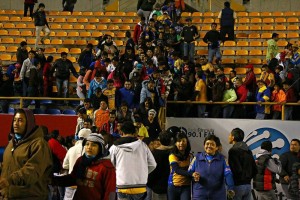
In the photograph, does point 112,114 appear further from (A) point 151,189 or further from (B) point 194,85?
(A) point 151,189

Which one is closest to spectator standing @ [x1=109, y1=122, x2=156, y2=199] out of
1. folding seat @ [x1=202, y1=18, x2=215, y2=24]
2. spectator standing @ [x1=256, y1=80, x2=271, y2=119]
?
spectator standing @ [x1=256, y1=80, x2=271, y2=119]

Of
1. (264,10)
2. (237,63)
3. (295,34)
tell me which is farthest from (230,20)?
(264,10)

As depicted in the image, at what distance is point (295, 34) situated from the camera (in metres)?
26.5

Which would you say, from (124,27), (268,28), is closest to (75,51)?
(124,27)

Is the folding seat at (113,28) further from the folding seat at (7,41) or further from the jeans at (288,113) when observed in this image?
the jeans at (288,113)

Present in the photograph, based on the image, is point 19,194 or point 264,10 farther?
point 264,10

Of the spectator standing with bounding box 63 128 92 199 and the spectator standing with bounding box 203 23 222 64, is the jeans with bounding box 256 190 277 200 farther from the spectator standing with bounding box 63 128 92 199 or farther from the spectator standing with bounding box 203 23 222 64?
the spectator standing with bounding box 203 23 222 64

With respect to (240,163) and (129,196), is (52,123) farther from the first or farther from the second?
(129,196)

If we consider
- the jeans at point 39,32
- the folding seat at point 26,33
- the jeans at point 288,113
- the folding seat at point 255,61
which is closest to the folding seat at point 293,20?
the folding seat at point 255,61

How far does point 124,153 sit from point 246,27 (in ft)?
57.5

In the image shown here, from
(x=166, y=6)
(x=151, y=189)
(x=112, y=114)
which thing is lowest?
(x=151, y=189)

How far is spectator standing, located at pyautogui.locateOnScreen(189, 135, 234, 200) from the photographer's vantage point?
425 inches

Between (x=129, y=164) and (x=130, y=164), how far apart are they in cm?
1

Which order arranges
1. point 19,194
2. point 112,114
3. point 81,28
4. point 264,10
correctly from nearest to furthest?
point 19,194 < point 112,114 < point 81,28 < point 264,10
